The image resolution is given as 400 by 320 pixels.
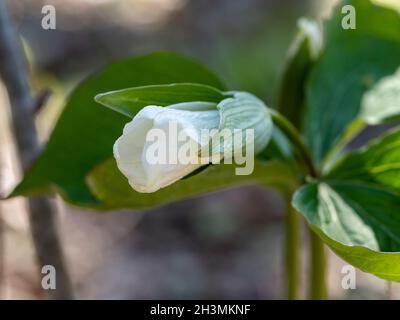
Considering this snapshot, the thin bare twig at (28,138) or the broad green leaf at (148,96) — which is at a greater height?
the thin bare twig at (28,138)

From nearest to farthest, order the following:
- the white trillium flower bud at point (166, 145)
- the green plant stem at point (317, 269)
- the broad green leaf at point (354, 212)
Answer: the white trillium flower bud at point (166, 145)
the broad green leaf at point (354, 212)
the green plant stem at point (317, 269)

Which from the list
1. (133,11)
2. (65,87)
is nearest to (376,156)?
(65,87)

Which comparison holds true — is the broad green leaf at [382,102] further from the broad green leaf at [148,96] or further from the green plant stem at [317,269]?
the broad green leaf at [148,96]

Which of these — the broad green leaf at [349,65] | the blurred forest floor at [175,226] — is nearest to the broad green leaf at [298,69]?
the broad green leaf at [349,65]

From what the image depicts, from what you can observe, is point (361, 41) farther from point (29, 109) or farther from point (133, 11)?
point (133, 11)

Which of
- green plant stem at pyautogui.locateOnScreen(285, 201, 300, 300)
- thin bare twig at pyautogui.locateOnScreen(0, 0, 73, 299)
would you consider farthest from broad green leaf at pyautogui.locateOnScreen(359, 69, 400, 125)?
thin bare twig at pyautogui.locateOnScreen(0, 0, 73, 299)

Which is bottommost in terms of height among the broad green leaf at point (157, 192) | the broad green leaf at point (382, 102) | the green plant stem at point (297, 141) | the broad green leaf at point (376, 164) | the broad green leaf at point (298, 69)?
the broad green leaf at point (157, 192)
